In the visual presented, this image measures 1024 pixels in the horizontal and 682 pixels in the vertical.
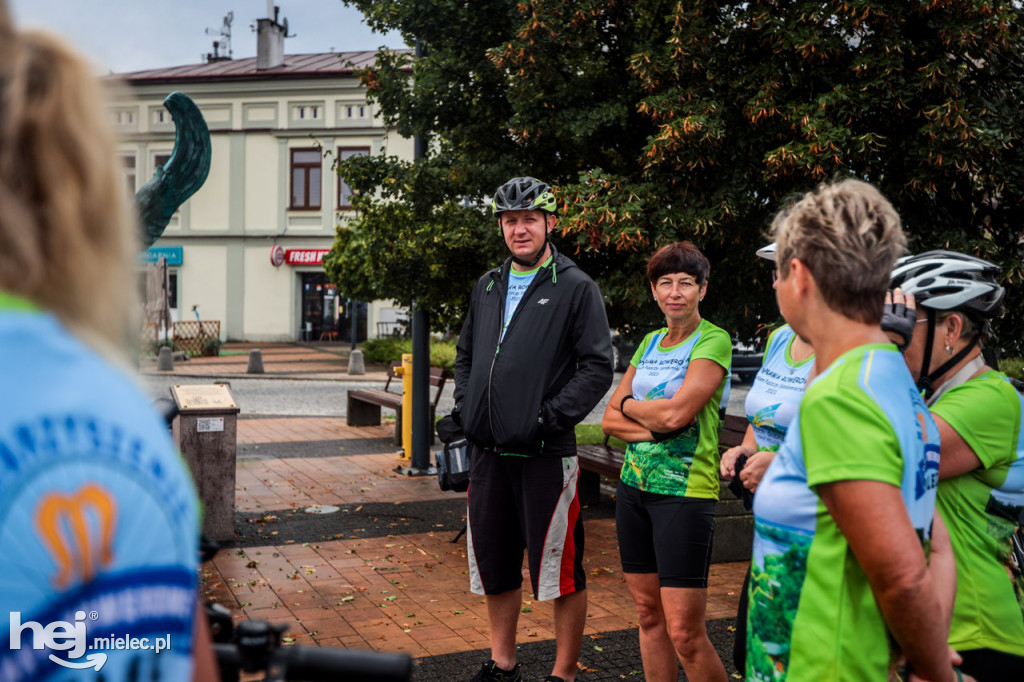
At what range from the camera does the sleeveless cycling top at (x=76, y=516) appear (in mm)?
840

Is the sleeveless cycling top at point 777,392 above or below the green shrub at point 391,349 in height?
above

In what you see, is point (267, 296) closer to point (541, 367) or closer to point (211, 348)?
point (211, 348)

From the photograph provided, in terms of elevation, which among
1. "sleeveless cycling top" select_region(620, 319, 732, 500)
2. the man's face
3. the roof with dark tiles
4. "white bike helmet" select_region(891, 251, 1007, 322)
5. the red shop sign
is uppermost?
the roof with dark tiles

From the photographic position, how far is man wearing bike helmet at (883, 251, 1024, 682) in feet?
7.05

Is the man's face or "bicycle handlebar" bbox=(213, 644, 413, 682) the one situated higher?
the man's face

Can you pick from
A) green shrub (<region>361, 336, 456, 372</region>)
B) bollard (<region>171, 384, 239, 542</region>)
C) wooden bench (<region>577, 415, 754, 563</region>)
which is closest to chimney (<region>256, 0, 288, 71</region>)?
green shrub (<region>361, 336, 456, 372</region>)

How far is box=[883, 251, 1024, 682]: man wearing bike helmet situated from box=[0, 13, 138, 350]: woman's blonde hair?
1872 mm

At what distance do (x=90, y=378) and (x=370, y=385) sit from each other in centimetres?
1998

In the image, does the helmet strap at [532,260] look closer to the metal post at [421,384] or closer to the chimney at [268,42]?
the metal post at [421,384]

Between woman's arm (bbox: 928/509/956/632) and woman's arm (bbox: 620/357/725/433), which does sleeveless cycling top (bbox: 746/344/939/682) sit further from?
woman's arm (bbox: 620/357/725/433)

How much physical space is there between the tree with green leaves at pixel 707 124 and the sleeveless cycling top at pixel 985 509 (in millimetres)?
4235

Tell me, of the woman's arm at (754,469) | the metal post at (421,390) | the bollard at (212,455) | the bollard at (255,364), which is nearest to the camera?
the woman's arm at (754,469)

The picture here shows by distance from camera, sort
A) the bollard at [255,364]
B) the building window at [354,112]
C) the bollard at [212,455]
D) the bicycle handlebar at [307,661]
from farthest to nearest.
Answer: the building window at [354,112]
the bollard at [255,364]
the bollard at [212,455]
the bicycle handlebar at [307,661]

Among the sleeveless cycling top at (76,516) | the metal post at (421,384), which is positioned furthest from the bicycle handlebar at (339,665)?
the metal post at (421,384)
